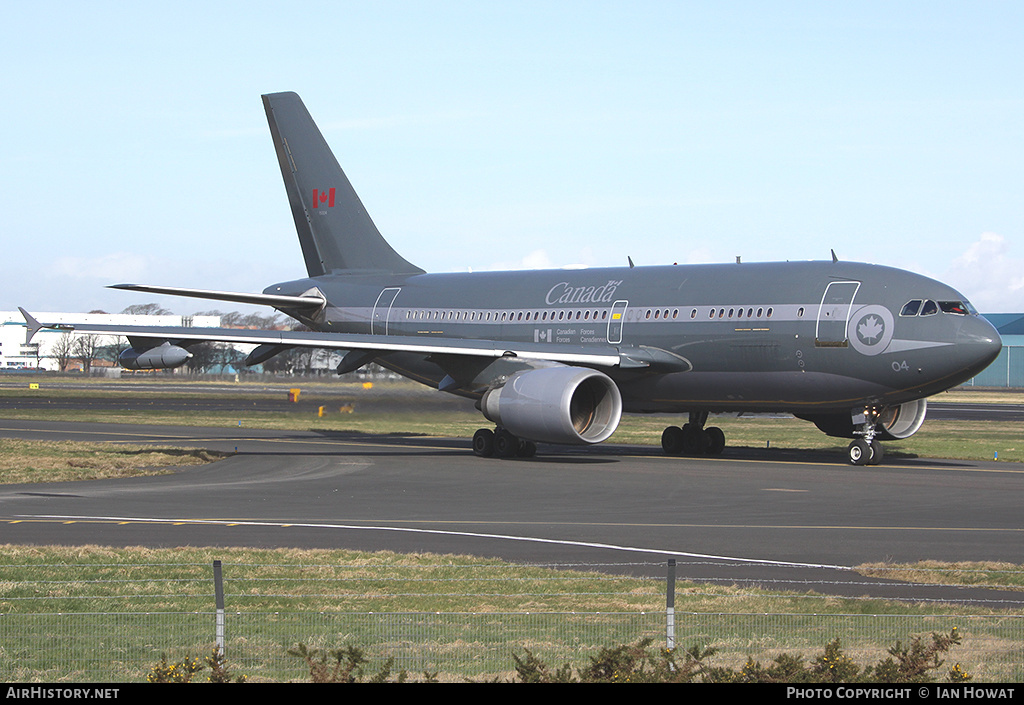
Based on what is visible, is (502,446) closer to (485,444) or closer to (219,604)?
(485,444)

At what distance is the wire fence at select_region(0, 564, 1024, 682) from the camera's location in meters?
9.42

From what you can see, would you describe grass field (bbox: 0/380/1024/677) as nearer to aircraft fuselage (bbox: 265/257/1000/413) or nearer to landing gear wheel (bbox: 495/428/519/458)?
aircraft fuselage (bbox: 265/257/1000/413)

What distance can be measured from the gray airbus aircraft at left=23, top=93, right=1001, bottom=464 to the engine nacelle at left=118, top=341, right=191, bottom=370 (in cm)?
5

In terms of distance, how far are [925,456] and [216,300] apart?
21124mm

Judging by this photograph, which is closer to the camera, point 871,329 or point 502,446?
point 871,329

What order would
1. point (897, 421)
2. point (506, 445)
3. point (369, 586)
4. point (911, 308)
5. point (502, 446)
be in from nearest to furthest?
1. point (369, 586)
2. point (911, 308)
3. point (897, 421)
4. point (506, 445)
5. point (502, 446)

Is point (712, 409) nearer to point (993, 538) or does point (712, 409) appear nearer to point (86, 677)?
point (993, 538)

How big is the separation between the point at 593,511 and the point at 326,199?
80.6 feet

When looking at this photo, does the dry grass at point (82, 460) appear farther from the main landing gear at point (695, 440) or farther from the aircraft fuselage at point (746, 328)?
the main landing gear at point (695, 440)

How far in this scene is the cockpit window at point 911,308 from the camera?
93.0ft

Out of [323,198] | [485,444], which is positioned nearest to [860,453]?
[485,444]

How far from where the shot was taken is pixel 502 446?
106ft

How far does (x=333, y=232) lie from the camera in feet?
138

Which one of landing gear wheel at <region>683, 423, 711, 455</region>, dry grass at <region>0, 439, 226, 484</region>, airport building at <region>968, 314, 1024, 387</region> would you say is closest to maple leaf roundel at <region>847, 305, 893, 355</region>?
landing gear wheel at <region>683, 423, 711, 455</region>
